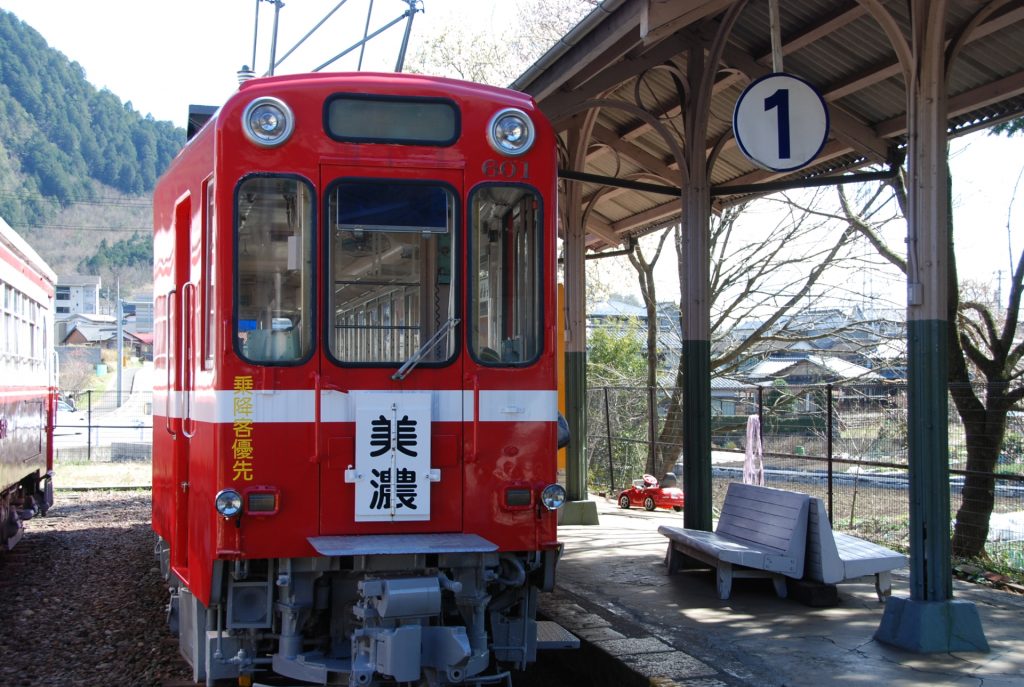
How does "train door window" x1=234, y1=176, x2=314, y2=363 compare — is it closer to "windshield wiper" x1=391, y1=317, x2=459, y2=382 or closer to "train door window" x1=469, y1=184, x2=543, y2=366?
"windshield wiper" x1=391, y1=317, x2=459, y2=382

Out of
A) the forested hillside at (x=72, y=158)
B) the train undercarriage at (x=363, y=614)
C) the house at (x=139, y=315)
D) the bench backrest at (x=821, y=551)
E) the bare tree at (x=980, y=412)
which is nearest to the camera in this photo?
the train undercarriage at (x=363, y=614)

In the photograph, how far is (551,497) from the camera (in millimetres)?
5684

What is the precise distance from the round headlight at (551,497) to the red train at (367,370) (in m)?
0.02

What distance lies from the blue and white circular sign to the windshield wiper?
2661 mm

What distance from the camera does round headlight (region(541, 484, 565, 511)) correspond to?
5680mm

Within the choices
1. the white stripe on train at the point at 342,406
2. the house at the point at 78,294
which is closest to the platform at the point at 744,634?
the white stripe on train at the point at 342,406

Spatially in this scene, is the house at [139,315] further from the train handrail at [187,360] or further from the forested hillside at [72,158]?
the train handrail at [187,360]

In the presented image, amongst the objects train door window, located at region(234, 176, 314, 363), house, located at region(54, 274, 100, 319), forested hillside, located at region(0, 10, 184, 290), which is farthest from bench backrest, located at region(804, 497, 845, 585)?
house, located at region(54, 274, 100, 319)

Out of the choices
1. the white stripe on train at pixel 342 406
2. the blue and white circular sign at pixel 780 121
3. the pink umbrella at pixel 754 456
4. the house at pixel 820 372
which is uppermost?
the blue and white circular sign at pixel 780 121

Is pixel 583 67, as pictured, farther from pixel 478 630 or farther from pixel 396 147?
pixel 478 630

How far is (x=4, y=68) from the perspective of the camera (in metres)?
117

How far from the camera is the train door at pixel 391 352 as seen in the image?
548 cm

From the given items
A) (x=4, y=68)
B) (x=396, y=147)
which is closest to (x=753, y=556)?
(x=396, y=147)

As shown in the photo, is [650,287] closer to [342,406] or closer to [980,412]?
[980,412]
